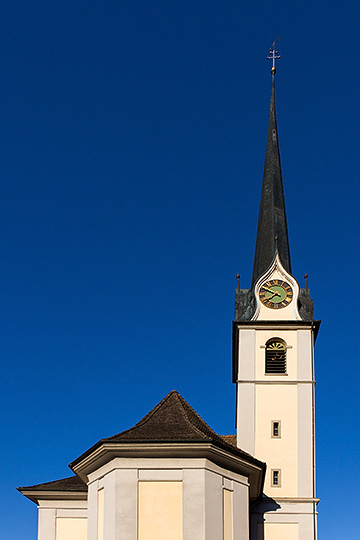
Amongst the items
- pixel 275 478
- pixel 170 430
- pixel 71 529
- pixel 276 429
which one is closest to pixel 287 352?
pixel 276 429

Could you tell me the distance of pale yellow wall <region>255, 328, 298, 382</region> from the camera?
3650cm

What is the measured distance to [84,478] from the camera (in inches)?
1188

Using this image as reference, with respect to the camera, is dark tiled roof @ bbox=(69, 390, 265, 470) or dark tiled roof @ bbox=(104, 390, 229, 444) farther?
dark tiled roof @ bbox=(104, 390, 229, 444)

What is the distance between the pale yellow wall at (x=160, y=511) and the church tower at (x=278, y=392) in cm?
926

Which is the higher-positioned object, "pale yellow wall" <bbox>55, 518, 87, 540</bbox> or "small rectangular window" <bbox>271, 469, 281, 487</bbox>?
"small rectangular window" <bbox>271, 469, 281, 487</bbox>

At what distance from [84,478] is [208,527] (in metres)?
6.38

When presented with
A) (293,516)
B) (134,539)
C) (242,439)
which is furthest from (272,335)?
(134,539)

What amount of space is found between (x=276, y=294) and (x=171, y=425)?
481 inches

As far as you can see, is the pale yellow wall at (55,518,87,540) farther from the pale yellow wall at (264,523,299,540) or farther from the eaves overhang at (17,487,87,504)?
the pale yellow wall at (264,523,299,540)

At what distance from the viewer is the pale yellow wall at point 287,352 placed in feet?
120

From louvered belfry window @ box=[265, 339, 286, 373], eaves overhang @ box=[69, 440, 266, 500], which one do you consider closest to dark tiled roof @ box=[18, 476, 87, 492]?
eaves overhang @ box=[69, 440, 266, 500]

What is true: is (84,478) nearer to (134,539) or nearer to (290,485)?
(134,539)

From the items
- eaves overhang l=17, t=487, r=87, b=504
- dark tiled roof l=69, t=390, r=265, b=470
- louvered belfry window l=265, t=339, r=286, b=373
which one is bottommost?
eaves overhang l=17, t=487, r=87, b=504

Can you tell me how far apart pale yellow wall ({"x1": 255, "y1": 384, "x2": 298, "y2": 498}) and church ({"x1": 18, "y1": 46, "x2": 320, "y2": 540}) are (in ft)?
0.14
